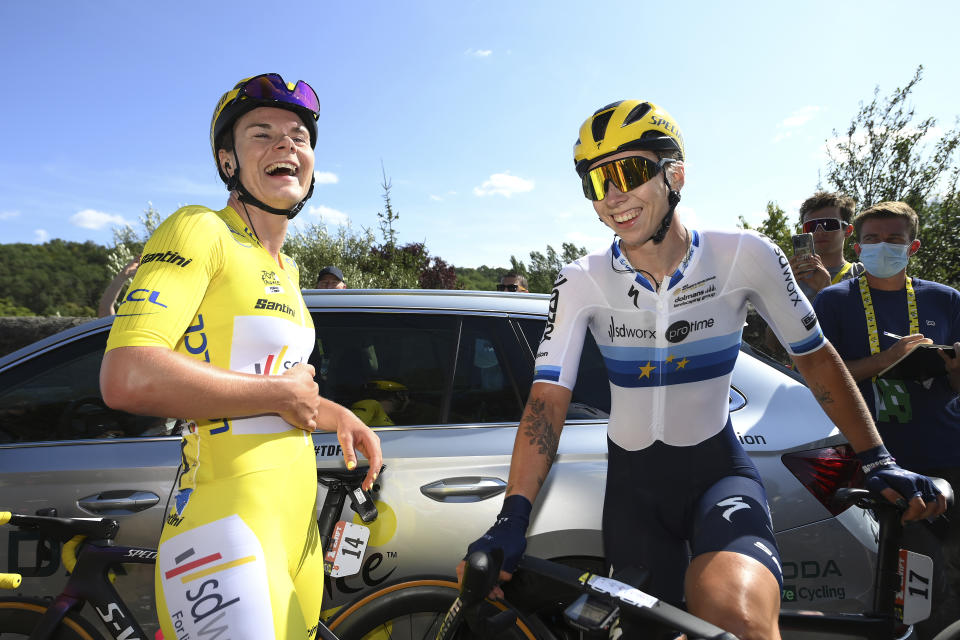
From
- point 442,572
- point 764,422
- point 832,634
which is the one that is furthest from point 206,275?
point 832,634

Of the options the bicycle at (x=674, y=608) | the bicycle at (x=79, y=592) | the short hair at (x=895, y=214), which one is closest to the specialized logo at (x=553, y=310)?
the bicycle at (x=674, y=608)

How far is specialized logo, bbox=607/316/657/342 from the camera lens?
1988 millimetres

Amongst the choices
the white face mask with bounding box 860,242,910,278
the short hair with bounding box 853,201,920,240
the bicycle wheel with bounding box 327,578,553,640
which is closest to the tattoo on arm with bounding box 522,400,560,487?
the bicycle wheel with bounding box 327,578,553,640

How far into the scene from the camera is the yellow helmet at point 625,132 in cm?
191

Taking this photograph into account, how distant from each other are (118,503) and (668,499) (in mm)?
1965

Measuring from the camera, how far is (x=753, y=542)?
157 centimetres

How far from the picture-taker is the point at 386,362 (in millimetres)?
2605

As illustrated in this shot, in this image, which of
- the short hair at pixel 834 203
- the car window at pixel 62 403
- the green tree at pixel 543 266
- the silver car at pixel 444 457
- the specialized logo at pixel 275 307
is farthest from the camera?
the green tree at pixel 543 266

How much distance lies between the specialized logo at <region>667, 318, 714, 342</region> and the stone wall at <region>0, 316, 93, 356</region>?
7.67 metres

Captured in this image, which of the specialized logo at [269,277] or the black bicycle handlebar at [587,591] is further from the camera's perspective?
the specialized logo at [269,277]

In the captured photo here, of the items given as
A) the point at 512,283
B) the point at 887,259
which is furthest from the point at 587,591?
the point at 512,283

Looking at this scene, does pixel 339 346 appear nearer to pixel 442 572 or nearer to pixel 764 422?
pixel 442 572

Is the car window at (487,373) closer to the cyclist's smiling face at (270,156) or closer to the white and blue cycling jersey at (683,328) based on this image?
the white and blue cycling jersey at (683,328)

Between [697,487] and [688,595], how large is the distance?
0.45 meters
